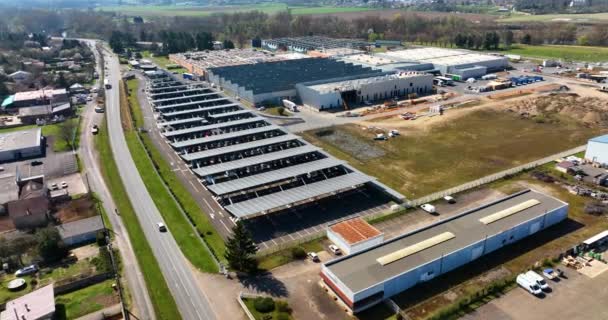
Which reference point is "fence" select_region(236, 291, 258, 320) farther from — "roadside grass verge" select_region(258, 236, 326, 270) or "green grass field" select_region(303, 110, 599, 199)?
"green grass field" select_region(303, 110, 599, 199)

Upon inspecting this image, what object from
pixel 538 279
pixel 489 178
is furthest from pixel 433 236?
pixel 489 178

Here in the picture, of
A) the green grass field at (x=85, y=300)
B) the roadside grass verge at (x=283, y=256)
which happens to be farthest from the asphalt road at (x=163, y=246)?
the roadside grass verge at (x=283, y=256)

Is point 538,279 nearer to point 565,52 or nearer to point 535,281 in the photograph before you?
point 535,281

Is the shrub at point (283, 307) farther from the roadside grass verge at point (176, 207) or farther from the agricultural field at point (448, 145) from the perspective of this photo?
the agricultural field at point (448, 145)

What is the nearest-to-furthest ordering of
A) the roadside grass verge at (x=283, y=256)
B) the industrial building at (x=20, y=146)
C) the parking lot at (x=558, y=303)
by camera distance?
the parking lot at (x=558, y=303) < the roadside grass verge at (x=283, y=256) < the industrial building at (x=20, y=146)

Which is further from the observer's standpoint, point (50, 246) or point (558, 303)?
point (50, 246)

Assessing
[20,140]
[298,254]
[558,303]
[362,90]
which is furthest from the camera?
[362,90]
